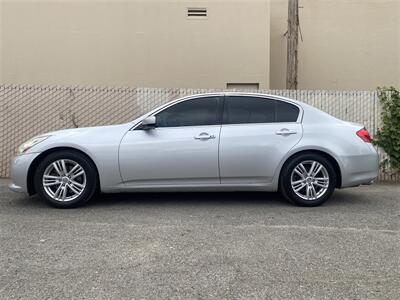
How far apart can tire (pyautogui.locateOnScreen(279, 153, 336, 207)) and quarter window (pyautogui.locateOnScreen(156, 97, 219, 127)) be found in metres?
1.17

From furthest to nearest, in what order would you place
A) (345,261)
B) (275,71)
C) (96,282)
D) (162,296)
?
1. (275,71)
2. (345,261)
3. (96,282)
4. (162,296)

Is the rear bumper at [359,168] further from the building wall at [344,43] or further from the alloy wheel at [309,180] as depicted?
the building wall at [344,43]

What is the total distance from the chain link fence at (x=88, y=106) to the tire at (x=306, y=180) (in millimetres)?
3324

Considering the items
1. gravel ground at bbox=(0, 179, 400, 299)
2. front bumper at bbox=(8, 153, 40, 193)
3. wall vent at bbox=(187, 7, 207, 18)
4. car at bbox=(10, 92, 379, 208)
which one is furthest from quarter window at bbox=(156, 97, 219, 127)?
wall vent at bbox=(187, 7, 207, 18)

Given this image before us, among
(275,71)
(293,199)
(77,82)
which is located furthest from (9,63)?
(293,199)

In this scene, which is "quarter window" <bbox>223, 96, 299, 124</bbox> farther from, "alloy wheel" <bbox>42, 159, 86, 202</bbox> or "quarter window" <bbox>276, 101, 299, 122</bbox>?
"alloy wheel" <bbox>42, 159, 86, 202</bbox>

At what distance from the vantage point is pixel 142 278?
4.13m

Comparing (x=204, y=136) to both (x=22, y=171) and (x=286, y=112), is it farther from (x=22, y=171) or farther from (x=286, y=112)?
(x=22, y=171)

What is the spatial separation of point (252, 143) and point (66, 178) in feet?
7.96

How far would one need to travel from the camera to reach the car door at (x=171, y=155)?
6523 mm

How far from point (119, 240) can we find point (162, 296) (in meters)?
Result: 1.47

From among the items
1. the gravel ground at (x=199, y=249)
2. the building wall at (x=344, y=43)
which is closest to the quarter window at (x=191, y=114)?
the gravel ground at (x=199, y=249)

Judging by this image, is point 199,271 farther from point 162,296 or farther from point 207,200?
point 207,200

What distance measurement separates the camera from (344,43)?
13195 millimetres
